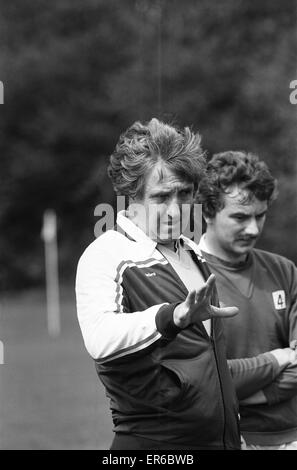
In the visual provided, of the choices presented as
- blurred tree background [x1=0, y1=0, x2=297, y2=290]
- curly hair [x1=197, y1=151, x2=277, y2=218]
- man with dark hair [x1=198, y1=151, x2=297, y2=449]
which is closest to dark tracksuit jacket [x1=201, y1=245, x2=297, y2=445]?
man with dark hair [x1=198, y1=151, x2=297, y2=449]

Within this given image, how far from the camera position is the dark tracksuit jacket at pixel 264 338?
10.8ft

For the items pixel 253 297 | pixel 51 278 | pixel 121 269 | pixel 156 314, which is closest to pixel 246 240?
pixel 253 297

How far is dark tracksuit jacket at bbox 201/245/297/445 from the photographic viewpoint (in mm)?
3297

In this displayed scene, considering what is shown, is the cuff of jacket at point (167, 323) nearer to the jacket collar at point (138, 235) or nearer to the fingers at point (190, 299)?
the fingers at point (190, 299)

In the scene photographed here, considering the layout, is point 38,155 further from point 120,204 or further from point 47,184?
point 120,204

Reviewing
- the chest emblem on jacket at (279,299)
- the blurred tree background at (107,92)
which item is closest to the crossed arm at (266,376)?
the chest emblem on jacket at (279,299)

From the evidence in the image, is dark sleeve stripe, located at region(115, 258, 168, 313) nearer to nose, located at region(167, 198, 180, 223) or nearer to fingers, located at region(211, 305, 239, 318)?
nose, located at region(167, 198, 180, 223)

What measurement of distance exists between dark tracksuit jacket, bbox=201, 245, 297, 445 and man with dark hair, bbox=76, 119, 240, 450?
53cm

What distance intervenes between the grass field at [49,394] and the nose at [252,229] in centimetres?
375

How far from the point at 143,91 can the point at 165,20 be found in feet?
6.15

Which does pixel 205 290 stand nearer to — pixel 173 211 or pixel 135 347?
pixel 135 347

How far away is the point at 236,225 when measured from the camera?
3.58 meters

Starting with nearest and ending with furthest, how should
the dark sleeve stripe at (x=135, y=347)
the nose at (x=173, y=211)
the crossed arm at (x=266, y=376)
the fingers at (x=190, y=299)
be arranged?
1. the fingers at (x=190, y=299)
2. the dark sleeve stripe at (x=135, y=347)
3. the nose at (x=173, y=211)
4. the crossed arm at (x=266, y=376)

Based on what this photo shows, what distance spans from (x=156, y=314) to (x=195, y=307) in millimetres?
133
